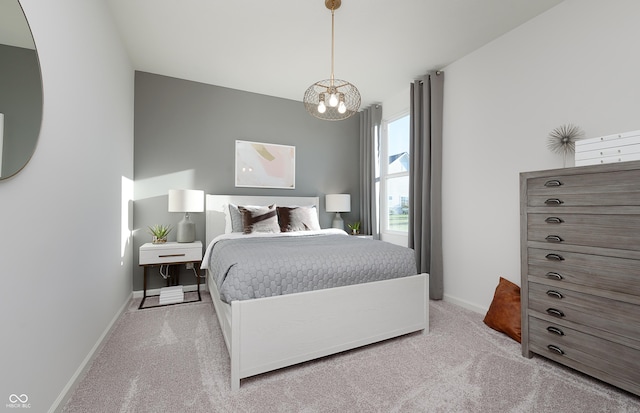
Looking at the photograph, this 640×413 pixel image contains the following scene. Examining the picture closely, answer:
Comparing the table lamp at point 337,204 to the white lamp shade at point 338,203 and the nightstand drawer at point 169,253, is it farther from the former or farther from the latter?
the nightstand drawer at point 169,253

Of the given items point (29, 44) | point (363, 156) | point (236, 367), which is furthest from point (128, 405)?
point (363, 156)

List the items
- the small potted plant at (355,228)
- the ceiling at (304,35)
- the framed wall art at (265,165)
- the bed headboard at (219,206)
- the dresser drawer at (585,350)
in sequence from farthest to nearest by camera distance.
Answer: the small potted plant at (355,228)
the framed wall art at (265,165)
the bed headboard at (219,206)
the ceiling at (304,35)
the dresser drawer at (585,350)

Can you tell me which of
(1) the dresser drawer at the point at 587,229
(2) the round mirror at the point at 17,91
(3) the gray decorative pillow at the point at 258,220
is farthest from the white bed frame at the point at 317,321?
(3) the gray decorative pillow at the point at 258,220

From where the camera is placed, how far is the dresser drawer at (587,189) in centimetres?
149

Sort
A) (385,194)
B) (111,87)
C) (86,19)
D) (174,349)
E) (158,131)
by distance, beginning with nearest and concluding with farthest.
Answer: (86,19) → (174,349) → (111,87) → (158,131) → (385,194)

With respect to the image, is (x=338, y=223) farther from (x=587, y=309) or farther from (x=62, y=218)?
(x=62, y=218)

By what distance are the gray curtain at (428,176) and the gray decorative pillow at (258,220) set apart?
169 centimetres

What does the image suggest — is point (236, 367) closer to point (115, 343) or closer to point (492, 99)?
point (115, 343)

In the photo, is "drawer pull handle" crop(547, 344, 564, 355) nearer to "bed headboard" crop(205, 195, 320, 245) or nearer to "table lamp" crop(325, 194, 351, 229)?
"table lamp" crop(325, 194, 351, 229)

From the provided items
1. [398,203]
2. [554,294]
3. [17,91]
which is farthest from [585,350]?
[17,91]

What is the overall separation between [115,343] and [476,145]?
3.62 metres

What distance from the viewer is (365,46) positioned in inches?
110

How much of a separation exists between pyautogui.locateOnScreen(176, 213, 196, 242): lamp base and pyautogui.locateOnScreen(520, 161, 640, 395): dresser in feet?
10.5

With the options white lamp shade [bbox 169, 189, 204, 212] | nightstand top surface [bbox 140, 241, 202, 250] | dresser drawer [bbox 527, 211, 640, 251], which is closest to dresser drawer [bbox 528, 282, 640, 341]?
dresser drawer [bbox 527, 211, 640, 251]
